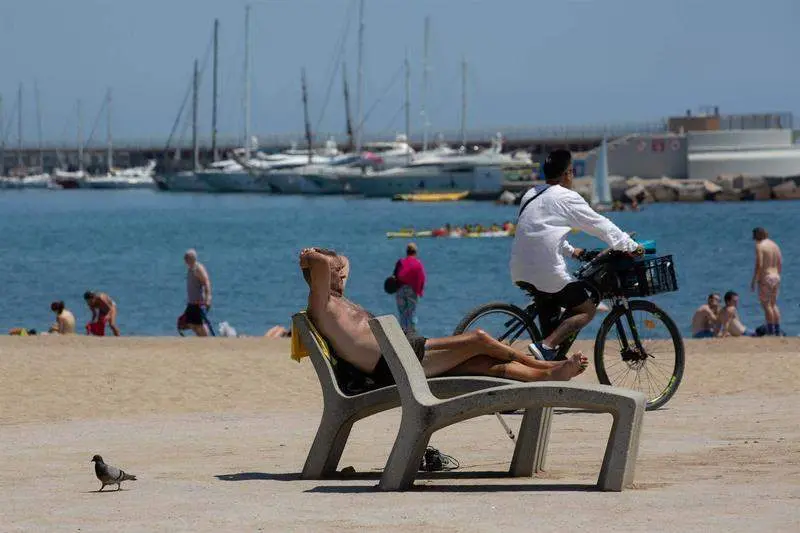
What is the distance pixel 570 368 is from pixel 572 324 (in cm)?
213

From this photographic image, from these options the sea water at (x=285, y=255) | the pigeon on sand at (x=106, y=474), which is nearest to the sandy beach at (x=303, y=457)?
the pigeon on sand at (x=106, y=474)

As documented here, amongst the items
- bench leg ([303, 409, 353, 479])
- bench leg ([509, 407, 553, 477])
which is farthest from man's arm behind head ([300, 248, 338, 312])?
bench leg ([509, 407, 553, 477])

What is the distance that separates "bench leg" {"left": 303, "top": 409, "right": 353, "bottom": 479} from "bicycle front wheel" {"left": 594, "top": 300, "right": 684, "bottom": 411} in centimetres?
317

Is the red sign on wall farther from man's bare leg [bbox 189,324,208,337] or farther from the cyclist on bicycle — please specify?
the cyclist on bicycle

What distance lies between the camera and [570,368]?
7.92 metres

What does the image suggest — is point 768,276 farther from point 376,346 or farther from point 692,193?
point 692,193

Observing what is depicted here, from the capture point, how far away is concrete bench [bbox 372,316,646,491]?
7184mm

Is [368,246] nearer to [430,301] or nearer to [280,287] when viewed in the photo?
[280,287]

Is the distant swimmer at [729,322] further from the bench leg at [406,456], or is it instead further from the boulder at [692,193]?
the boulder at [692,193]

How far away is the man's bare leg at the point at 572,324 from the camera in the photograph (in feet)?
32.7

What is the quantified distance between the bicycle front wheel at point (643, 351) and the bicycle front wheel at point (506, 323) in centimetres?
61

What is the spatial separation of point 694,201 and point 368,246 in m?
47.8

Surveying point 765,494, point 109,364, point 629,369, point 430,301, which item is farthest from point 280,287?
point 765,494

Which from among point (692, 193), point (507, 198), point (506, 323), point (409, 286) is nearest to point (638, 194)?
point (692, 193)
